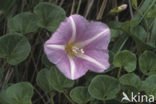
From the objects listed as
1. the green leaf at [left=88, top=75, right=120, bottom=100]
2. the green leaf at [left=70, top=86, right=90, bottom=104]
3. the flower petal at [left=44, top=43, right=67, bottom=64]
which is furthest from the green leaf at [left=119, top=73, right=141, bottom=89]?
the flower petal at [left=44, top=43, right=67, bottom=64]

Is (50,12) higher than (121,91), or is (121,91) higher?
(50,12)

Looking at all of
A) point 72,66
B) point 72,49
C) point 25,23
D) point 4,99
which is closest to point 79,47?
point 72,49

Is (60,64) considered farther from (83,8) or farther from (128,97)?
(83,8)

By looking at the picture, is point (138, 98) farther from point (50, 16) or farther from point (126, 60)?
point (50, 16)

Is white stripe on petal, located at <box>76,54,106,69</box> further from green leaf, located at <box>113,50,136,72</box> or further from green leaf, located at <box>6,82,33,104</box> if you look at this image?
green leaf, located at <box>6,82,33,104</box>

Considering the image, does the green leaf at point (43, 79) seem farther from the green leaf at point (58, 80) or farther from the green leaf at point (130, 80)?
the green leaf at point (130, 80)

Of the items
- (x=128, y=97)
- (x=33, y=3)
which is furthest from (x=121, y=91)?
(x=33, y=3)

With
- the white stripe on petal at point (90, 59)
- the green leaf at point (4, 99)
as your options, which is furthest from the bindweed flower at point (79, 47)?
the green leaf at point (4, 99)
